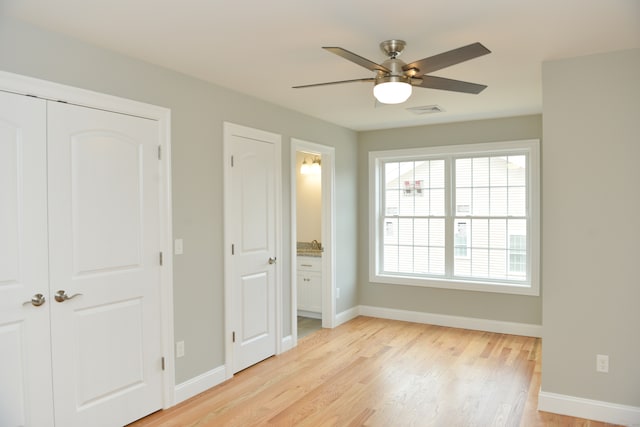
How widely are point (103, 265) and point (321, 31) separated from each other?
1.99m

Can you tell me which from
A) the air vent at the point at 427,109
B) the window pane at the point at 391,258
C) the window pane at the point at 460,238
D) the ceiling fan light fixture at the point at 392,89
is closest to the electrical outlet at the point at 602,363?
the ceiling fan light fixture at the point at 392,89

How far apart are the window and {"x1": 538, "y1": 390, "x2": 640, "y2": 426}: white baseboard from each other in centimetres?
196

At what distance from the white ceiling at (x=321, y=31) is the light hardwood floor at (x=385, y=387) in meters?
2.49

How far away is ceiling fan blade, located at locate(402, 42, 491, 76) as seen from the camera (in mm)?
2077

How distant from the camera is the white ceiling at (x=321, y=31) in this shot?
2.23 meters

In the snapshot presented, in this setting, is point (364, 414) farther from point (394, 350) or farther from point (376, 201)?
point (376, 201)

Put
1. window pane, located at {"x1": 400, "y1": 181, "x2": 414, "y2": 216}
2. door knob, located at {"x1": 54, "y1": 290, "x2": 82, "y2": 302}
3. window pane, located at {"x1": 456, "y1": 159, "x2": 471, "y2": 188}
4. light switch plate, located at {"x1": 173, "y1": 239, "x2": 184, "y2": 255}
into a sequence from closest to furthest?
door knob, located at {"x1": 54, "y1": 290, "x2": 82, "y2": 302}, light switch plate, located at {"x1": 173, "y1": 239, "x2": 184, "y2": 255}, window pane, located at {"x1": 456, "y1": 159, "x2": 471, "y2": 188}, window pane, located at {"x1": 400, "y1": 181, "x2": 414, "y2": 216}

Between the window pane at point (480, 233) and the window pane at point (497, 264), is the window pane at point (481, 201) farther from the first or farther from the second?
the window pane at point (497, 264)

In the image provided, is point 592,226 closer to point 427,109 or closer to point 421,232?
point 427,109

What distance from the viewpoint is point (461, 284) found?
527 centimetres

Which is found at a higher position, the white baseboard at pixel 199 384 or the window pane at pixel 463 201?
the window pane at pixel 463 201

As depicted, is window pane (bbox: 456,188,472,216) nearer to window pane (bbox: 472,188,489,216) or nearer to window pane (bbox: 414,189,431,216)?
window pane (bbox: 472,188,489,216)

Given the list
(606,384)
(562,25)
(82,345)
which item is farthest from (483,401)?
(82,345)

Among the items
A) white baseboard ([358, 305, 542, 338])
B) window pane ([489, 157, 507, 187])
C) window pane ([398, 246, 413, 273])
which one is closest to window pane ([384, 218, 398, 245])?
window pane ([398, 246, 413, 273])
